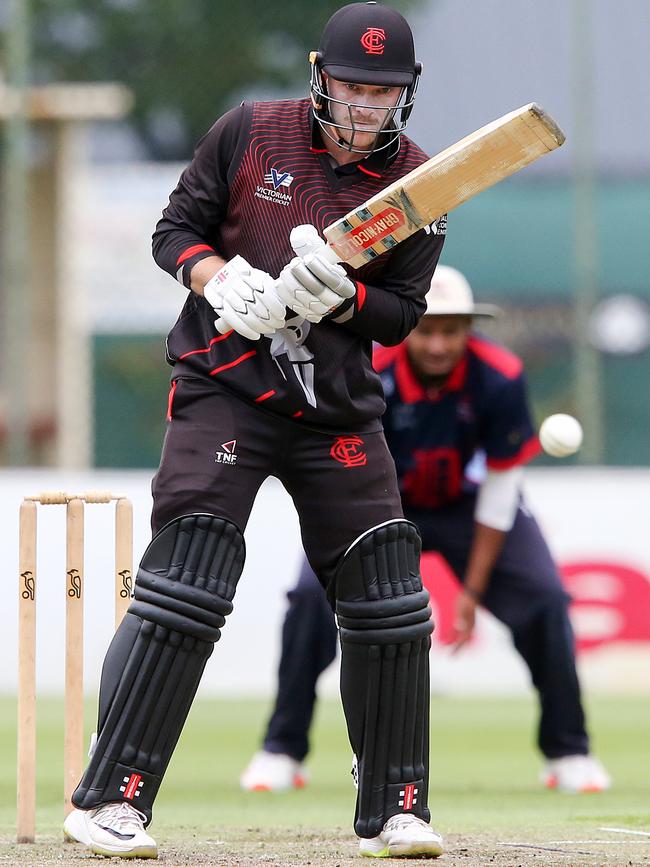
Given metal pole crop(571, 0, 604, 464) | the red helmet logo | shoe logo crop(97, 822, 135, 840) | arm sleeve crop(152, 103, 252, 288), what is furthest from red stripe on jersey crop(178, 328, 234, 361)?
metal pole crop(571, 0, 604, 464)

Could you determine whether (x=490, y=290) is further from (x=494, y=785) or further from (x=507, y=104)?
(x=494, y=785)

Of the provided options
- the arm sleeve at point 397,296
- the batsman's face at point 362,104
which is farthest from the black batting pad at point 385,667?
the batsman's face at point 362,104

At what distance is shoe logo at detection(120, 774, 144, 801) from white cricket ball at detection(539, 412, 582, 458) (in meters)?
1.84

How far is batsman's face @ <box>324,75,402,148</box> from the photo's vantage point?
11.4ft

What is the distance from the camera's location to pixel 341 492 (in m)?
3.58

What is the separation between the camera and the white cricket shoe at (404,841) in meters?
3.52

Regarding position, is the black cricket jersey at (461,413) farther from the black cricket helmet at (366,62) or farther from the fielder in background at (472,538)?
the black cricket helmet at (366,62)

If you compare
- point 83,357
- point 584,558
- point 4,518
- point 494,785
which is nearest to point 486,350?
point 494,785

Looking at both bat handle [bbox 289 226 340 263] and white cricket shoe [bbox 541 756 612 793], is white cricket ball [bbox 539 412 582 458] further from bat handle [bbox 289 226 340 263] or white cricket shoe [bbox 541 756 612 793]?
bat handle [bbox 289 226 340 263]

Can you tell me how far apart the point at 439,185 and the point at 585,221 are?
9.32 metres

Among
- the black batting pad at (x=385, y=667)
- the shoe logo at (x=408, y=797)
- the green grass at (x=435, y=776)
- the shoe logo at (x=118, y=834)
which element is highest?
the black batting pad at (x=385, y=667)

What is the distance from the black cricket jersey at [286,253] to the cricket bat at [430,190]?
119mm

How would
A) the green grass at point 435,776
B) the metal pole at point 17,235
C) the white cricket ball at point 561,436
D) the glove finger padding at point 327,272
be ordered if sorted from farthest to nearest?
1. the metal pole at point 17,235
2. the white cricket ball at point 561,436
3. the green grass at point 435,776
4. the glove finger padding at point 327,272

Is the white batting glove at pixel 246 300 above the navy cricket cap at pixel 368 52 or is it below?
below
